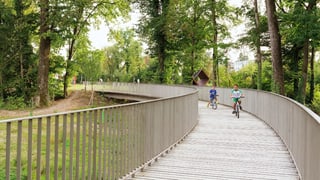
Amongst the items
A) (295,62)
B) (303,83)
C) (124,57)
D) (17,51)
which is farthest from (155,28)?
(124,57)

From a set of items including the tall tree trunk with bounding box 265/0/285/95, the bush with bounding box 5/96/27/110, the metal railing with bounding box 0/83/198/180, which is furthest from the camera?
the bush with bounding box 5/96/27/110

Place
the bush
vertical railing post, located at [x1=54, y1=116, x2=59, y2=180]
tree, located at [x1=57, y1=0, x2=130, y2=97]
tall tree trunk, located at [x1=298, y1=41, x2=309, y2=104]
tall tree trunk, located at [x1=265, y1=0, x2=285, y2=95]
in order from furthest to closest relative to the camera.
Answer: the bush < tree, located at [x1=57, y1=0, x2=130, y2=97] < tall tree trunk, located at [x1=298, y1=41, x2=309, y2=104] < tall tree trunk, located at [x1=265, y1=0, x2=285, y2=95] < vertical railing post, located at [x1=54, y1=116, x2=59, y2=180]

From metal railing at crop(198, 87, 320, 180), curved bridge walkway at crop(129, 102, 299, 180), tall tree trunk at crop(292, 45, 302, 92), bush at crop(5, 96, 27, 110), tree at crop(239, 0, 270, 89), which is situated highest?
tree at crop(239, 0, 270, 89)

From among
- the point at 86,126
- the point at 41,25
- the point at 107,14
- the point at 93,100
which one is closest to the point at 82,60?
the point at 93,100

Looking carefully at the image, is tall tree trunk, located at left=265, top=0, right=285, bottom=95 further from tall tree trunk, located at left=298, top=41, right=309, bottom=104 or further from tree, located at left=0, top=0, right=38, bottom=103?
tree, located at left=0, top=0, right=38, bottom=103

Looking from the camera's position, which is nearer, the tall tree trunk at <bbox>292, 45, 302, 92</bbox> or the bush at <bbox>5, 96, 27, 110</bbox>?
the tall tree trunk at <bbox>292, 45, 302, 92</bbox>

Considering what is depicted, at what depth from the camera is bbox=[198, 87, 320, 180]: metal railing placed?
3606 mm

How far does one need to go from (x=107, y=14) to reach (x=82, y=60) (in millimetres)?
6338

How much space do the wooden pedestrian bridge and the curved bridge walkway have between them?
0.02m

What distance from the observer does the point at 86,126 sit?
3797mm

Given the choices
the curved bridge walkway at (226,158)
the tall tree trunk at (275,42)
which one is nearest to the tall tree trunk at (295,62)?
the tall tree trunk at (275,42)

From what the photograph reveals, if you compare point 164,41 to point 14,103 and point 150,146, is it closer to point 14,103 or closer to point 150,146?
point 14,103

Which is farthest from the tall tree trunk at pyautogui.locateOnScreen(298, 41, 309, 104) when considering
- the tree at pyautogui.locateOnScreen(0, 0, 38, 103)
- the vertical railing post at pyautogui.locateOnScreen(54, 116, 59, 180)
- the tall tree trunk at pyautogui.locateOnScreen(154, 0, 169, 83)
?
the tree at pyautogui.locateOnScreen(0, 0, 38, 103)

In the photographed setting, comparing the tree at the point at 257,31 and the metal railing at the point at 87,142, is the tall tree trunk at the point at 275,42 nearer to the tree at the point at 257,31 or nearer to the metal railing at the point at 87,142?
the tree at the point at 257,31
